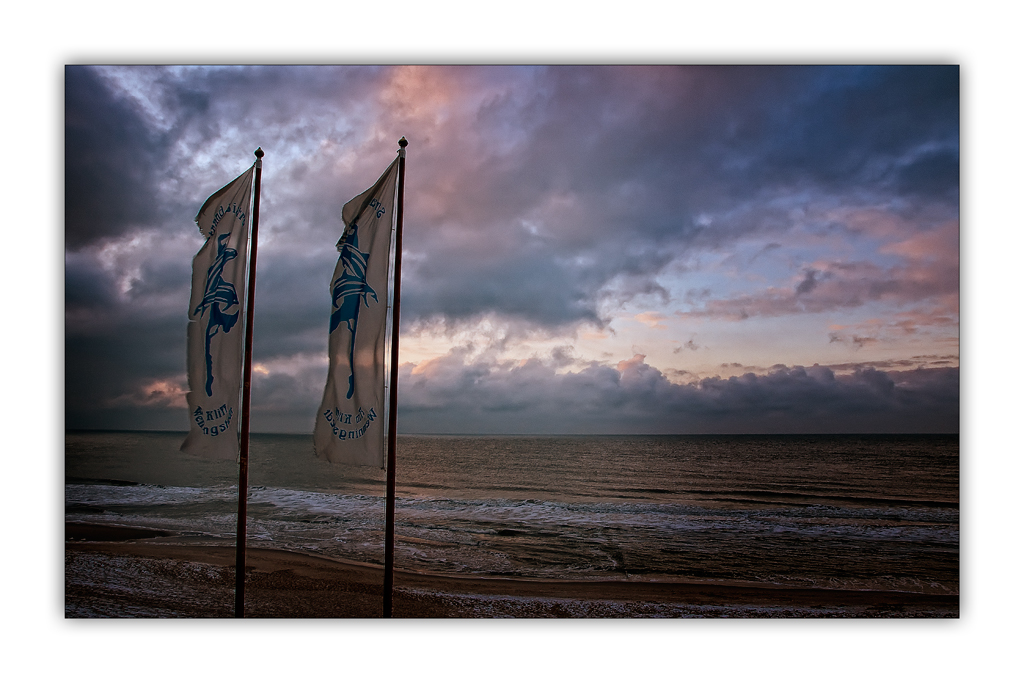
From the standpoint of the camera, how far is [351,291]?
2740mm

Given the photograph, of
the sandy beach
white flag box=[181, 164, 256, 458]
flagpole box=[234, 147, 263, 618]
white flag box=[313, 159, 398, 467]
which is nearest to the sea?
the sandy beach

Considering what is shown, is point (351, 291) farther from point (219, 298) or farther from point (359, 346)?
point (219, 298)

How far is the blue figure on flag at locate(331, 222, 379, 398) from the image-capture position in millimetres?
2719

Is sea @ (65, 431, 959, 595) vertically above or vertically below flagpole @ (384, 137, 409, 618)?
below

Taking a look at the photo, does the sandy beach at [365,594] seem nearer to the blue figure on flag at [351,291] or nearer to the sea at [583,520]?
the sea at [583,520]

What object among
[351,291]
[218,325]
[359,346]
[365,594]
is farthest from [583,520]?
[218,325]

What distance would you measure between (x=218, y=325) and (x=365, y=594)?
7.60ft

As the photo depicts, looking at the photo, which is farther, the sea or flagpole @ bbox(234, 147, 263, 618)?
the sea

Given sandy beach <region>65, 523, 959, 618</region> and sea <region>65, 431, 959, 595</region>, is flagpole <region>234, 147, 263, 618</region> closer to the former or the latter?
sandy beach <region>65, 523, 959, 618</region>

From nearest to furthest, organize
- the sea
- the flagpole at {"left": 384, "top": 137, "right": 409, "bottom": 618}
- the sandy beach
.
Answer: the flagpole at {"left": 384, "top": 137, "right": 409, "bottom": 618}
the sandy beach
the sea

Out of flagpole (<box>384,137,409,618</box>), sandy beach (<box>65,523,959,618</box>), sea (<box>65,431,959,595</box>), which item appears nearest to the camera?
flagpole (<box>384,137,409,618</box>)

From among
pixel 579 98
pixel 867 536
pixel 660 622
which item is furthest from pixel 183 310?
pixel 867 536

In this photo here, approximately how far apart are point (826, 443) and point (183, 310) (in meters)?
18.5
